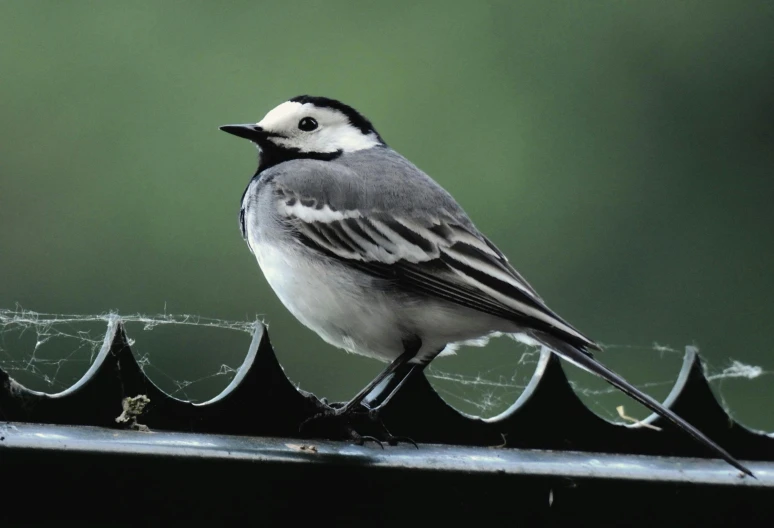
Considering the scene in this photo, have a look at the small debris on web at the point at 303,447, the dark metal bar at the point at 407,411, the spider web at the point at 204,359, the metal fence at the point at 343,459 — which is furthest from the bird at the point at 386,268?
the spider web at the point at 204,359

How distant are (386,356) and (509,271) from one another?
1.45 feet

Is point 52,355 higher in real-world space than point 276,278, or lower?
lower

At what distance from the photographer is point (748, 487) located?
2.16 m

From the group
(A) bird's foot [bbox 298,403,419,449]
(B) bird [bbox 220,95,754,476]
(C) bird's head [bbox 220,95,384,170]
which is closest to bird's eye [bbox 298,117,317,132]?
(C) bird's head [bbox 220,95,384,170]

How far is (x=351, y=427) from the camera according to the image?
2.21 metres

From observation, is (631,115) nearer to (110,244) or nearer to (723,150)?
(723,150)

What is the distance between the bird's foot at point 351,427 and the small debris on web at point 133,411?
306 mm

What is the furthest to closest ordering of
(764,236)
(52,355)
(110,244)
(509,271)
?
(764,236), (110,244), (52,355), (509,271)

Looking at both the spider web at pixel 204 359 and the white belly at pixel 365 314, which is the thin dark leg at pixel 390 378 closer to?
the white belly at pixel 365 314

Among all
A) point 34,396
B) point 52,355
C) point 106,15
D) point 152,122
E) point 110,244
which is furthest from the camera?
point 106,15

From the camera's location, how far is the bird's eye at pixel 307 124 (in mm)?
3973

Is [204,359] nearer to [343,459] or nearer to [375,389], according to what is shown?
[375,389]

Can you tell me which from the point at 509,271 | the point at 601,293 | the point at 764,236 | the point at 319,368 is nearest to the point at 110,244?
the point at 319,368

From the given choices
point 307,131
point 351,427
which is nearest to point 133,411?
point 351,427
